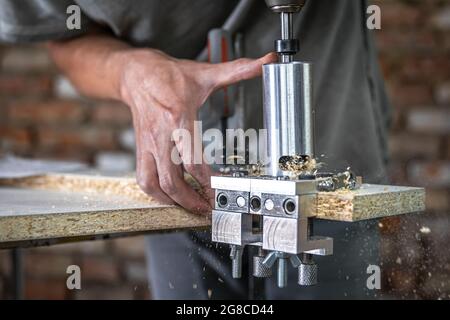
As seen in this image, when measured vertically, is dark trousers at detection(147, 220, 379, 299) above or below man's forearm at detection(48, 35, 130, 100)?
below

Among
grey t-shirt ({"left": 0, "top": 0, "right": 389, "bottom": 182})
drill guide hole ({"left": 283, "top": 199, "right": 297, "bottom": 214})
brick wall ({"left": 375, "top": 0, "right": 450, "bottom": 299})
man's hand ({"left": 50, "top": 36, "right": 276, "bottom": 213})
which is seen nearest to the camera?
drill guide hole ({"left": 283, "top": 199, "right": 297, "bottom": 214})

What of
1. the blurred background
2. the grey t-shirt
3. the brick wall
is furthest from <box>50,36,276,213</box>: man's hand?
the brick wall

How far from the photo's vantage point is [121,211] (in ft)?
2.18

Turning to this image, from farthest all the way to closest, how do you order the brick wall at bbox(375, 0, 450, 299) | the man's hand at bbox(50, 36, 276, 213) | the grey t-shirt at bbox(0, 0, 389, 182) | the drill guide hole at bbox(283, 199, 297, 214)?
the brick wall at bbox(375, 0, 450, 299), the grey t-shirt at bbox(0, 0, 389, 182), the man's hand at bbox(50, 36, 276, 213), the drill guide hole at bbox(283, 199, 297, 214)

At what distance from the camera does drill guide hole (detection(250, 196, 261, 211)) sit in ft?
1.82

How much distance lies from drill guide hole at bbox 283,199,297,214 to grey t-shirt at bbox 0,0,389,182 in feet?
0.85

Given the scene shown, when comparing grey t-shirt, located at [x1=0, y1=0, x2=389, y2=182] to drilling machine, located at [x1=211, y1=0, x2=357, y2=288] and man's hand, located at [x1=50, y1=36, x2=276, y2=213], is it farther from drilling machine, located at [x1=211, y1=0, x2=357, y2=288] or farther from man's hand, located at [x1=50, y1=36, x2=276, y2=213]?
drilling machine, located at [x1=211, y1=0, x2=357, y2=288]

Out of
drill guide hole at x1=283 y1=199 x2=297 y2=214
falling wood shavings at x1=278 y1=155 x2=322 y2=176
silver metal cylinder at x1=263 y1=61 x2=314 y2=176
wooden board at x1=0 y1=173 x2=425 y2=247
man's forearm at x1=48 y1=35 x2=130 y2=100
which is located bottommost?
wooden board at x1=0 y1=173 x2=425 y2=247

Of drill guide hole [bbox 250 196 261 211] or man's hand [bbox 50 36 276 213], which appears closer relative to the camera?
drill guide hole [bbox 250 196 261 211]

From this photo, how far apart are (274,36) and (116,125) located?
105cm

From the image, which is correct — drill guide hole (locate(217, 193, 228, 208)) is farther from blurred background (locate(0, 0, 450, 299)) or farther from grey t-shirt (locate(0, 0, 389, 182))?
blurred background (locate(0, 0, 450, 299))

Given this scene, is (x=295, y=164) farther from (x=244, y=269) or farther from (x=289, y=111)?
(x=244, y=269)
